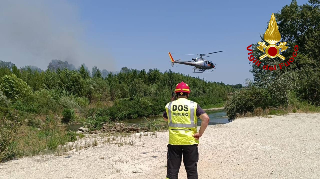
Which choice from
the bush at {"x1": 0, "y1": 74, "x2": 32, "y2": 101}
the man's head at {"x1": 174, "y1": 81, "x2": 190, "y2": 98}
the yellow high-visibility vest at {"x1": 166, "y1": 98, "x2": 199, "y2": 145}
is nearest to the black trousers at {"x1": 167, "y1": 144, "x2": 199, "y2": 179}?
the yellow high-visibility vest at {"x1": 166, "y1": 98, "x2": 199, "y2": 145}

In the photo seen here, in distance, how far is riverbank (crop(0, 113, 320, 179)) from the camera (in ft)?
23.1

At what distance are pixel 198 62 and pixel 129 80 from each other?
35.8m

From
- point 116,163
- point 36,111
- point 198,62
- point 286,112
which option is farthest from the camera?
point 36,111

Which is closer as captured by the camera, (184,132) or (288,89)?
Answer: (184,132)

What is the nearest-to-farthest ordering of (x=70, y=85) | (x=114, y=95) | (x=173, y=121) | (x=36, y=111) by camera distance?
(x=173, y=121)
(x=36, y=111)
(x=70, y=85)
(x=114, y=95)

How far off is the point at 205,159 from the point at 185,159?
128 inches

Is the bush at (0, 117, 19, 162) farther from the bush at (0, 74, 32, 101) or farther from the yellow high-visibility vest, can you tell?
the bush at (0, 74, 32, 101)

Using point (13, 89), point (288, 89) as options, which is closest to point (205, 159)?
point (288, 89)

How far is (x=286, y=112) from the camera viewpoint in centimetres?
1881

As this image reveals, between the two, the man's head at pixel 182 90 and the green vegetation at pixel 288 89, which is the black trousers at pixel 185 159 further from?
the green vegetation at pixel 288 89

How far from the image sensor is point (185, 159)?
5289 mm

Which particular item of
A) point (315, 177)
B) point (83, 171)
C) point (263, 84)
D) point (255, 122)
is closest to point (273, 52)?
point (263, 84)

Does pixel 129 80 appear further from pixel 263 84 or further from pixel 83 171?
pixel 83 171

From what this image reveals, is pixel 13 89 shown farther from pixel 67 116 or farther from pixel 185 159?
pixel 185 159
